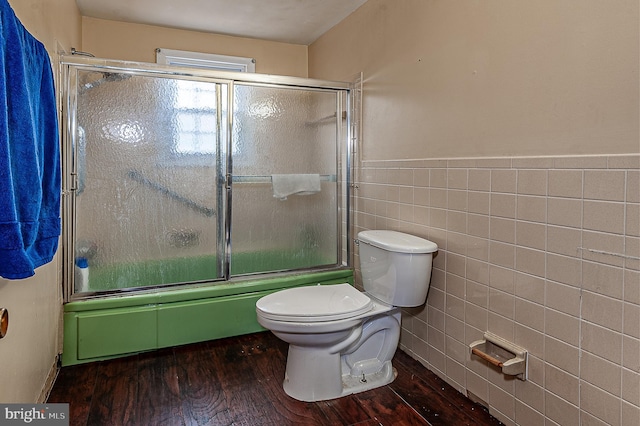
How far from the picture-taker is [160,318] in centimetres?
229

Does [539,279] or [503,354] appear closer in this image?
[539,279]

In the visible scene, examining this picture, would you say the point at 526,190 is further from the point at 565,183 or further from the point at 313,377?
the point at 313,377

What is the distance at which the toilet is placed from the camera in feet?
5.82

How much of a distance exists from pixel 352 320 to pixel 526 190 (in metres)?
0.88

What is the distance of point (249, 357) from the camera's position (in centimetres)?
225

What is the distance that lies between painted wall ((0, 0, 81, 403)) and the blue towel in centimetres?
20

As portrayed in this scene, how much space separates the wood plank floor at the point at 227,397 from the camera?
1.70 meters

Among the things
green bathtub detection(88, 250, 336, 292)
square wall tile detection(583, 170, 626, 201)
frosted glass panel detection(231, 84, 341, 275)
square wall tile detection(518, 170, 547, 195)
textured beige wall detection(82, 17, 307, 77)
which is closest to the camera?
square wall tile detection(583, 170, 626, 201)

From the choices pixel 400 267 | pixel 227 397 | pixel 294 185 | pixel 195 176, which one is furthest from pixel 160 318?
pixel 400 267

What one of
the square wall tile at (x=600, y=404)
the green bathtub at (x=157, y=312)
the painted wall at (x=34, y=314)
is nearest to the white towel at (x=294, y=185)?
the green bathtub at (x=157, y=312)

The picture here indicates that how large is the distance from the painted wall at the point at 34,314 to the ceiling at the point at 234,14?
59 cm

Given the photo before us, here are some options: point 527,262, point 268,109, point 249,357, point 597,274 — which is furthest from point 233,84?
point 597,274

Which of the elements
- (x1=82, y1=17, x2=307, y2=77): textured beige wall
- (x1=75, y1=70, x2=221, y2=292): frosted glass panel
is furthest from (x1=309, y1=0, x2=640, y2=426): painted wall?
(x1=82, y1=17, x2=307, y2=77): textured beige wall

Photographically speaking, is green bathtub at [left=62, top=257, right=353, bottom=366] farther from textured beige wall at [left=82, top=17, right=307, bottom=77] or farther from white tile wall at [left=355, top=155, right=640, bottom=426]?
textured beige wall at [left=82, top=17, right=307, bottom=77]
